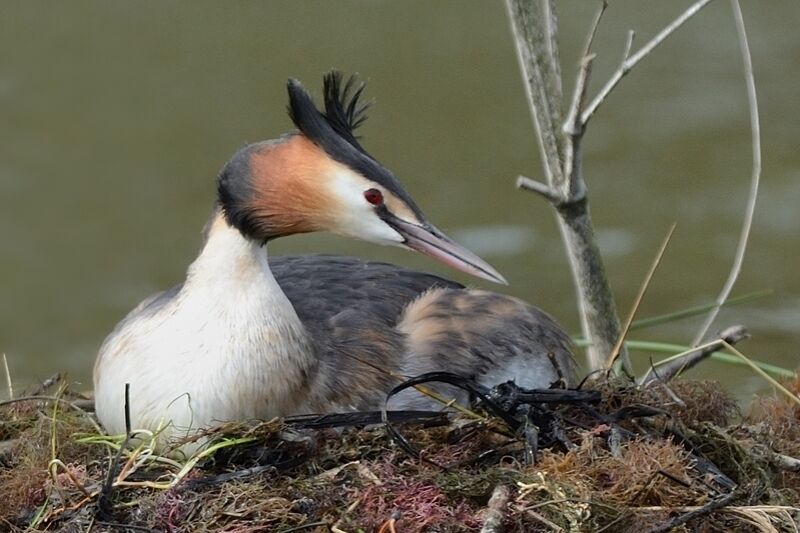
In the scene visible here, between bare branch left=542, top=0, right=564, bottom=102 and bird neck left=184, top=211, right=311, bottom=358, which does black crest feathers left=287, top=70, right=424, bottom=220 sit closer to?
bird neck left=184, top=211, right=311, bottom=358

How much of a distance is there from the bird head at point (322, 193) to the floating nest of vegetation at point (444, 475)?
15.5 inches

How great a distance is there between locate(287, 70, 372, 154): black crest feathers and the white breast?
0.34 metres

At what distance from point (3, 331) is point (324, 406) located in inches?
169

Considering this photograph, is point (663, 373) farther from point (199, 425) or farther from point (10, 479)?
point (10, 479)

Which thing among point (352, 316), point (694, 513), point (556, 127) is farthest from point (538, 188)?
point (694, 513)

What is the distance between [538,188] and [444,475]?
0.84 metres

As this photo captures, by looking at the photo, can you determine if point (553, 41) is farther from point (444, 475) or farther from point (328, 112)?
point (444, 475)

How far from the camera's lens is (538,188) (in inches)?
160

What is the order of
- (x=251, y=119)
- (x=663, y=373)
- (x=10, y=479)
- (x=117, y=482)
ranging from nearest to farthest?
(x=117, y=482) → (x=10, y=479) → (x=663, y=373) → (x=251, y=119)

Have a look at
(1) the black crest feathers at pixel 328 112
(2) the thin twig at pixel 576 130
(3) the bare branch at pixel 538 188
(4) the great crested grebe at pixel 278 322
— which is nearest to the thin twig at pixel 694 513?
(4) the great crested grebe at pixel 278 322

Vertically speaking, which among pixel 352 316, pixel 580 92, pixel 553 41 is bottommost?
pixel 352 316

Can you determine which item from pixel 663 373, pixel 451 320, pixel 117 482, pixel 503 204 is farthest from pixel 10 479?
pixel 503 204

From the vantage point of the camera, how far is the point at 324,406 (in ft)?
13.6

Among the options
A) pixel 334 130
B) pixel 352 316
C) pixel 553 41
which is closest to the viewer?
pixel 334 130
